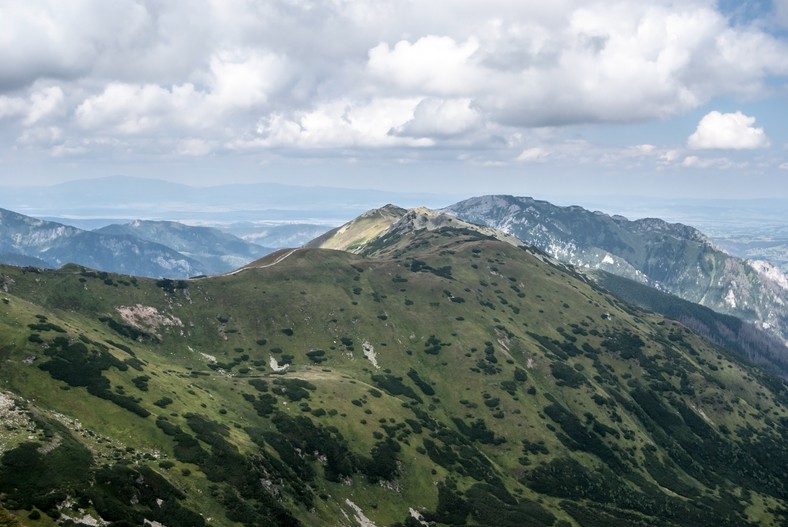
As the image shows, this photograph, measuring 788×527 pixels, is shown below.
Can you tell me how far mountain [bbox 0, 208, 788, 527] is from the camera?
7262 centimetres

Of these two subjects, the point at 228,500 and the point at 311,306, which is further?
the point at 311,306

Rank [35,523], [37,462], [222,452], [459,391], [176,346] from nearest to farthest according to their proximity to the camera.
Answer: [35,523] < [37,462] < [222,452] < [176,346] < [459,391]

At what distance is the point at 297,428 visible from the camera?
387ft

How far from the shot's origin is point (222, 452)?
88.5 metres

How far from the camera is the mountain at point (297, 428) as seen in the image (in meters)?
72.6

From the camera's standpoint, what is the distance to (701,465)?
616 feet

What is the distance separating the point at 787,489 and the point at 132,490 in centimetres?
21758

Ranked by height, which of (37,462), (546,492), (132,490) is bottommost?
(546,492)

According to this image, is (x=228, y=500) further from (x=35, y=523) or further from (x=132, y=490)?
(x=35, y=523)

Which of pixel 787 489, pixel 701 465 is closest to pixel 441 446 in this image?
pixel 701 465

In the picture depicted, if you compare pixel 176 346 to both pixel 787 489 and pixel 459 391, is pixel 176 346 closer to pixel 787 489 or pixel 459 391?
pixel 459 391

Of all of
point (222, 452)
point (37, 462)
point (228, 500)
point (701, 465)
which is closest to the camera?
point (37, 462)

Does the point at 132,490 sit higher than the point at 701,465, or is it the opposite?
the point at 132,490

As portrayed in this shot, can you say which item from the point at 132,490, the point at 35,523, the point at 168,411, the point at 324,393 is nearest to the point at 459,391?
the point at 324,393
